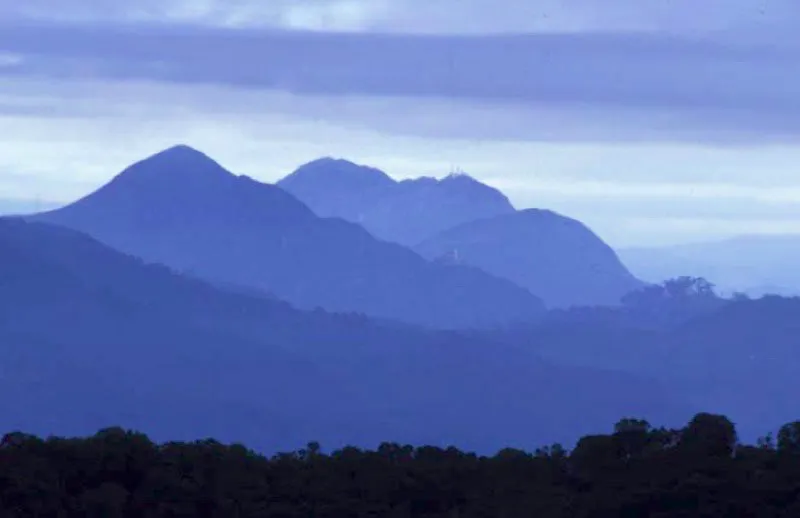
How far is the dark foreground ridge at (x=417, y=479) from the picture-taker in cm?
4362

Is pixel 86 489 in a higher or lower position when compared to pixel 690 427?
lower

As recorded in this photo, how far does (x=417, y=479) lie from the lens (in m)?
47.1

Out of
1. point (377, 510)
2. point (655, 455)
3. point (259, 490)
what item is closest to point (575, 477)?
point (655, 455)

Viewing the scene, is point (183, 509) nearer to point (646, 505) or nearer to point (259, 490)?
point (259, 490)

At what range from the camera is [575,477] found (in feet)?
154

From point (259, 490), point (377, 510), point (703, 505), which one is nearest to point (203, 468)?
point (259, 490)

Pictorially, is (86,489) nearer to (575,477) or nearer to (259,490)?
(259,490)

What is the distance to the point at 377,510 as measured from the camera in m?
45.5

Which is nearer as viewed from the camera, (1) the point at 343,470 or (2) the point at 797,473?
Answer: (2) the point at 797,473

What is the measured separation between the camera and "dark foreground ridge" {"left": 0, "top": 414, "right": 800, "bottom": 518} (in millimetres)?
43625

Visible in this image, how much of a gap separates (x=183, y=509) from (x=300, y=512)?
324 centimetres

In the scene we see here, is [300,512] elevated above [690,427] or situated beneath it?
situated beneath

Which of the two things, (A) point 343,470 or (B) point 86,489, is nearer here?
(B) point 86,489

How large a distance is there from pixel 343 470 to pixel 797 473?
13.0 meters
